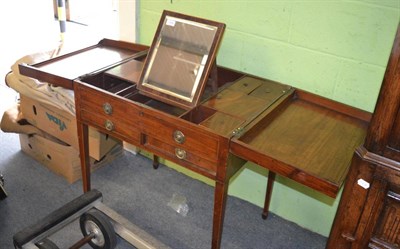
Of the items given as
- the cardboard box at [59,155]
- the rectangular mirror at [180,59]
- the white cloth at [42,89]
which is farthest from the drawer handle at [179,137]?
the cardboard box at [59,155]

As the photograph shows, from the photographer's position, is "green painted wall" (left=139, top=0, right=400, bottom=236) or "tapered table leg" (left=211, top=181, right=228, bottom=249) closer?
"tapered table leg" (left=211, top=181, right=228, bottom=249)

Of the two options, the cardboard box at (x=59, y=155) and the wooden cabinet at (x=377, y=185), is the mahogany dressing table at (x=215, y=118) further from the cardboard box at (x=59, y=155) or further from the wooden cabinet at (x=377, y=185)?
the cardboard box at (x=59, y=155)

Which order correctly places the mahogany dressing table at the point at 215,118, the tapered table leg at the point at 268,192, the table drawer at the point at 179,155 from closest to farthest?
the mahogany dressing table at the point at 215,118 < the table drawer at the point at 179,155 < the tapered table leg at the point at 268,192

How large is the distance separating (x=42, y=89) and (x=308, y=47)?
132 centimetres

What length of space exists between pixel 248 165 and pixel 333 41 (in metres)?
0.76

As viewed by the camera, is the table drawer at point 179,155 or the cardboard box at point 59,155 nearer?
the table drawer at point 179,155

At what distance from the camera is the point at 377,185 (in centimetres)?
102

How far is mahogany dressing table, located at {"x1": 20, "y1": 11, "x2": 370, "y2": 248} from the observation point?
126 cm

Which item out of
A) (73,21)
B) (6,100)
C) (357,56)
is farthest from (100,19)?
(357,56)

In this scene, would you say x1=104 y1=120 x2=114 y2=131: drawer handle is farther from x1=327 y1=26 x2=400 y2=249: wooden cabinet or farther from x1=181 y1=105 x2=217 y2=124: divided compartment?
x1=327 y1=26 x2=400 y2=249: wooden cabinet

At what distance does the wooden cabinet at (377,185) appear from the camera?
94cm

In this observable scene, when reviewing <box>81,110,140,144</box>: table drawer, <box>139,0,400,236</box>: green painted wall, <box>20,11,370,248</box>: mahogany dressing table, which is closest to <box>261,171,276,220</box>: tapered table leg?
<box>139,0,400,236</box>: green painted wall

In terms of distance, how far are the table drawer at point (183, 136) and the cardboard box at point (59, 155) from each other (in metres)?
0.83

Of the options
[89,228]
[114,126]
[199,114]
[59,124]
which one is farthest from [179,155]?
[59,124]
